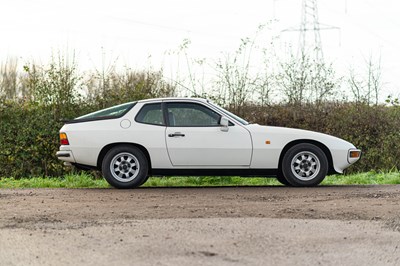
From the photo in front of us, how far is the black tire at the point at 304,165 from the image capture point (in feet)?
41.9

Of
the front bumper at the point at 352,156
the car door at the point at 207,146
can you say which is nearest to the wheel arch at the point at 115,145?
the car door at the point at 207,146

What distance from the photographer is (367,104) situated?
17797 millimetres

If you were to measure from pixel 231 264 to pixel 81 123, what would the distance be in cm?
754

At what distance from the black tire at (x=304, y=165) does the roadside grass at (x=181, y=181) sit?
1.62 metres

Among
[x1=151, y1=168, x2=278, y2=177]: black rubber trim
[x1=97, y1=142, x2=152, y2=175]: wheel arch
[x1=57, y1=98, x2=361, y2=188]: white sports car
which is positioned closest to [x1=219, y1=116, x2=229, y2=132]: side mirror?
[x1=57, y1=98, x2=361, y2=188]: white sports car

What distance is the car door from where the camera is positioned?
1275 cm

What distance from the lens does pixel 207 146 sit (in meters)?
12.8

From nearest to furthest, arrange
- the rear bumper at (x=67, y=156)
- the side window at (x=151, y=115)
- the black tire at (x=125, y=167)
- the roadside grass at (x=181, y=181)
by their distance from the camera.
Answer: the black tire at (x=125, y=167), the rear bumper at (x=67, y=156), the side window at (x=151, y=115), the roadside grass at (x=181, y=181)

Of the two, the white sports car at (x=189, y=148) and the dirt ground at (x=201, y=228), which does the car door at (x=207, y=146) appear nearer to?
the white sports car at (x=189, y=148)

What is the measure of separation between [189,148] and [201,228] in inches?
204

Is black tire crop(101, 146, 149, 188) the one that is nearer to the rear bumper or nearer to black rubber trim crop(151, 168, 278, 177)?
black rubber trim crop(151, 168, 278, 177)

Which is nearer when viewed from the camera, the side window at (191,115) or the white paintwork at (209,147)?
the white paintwork at (209,147)

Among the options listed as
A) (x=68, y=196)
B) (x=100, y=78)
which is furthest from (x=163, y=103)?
(x=100, y=78)

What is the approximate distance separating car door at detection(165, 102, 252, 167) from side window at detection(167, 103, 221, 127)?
1.2 inches
